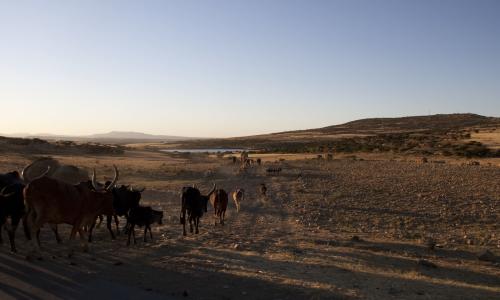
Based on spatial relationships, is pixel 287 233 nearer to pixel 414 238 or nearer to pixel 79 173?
pixel 414 238

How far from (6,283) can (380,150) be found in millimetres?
58776

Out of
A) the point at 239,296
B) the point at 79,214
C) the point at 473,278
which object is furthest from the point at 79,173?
the point at 473,278

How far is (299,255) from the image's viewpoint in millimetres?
11102

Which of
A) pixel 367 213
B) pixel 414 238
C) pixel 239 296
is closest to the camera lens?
pixel 239 296

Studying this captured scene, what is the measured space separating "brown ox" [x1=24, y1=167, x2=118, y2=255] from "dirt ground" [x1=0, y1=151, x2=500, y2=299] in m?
0.79

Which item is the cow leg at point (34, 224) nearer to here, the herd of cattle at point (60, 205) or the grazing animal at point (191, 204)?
the herd of cattle at point (60, 205)

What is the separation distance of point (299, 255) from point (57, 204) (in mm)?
5725

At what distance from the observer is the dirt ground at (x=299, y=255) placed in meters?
8.14

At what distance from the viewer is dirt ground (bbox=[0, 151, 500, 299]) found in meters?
8.14

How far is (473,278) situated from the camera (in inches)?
394

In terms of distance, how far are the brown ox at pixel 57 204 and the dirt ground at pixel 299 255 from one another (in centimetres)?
79

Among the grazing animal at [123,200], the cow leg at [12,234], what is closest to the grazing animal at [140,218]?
the grazing animal at [123,200]

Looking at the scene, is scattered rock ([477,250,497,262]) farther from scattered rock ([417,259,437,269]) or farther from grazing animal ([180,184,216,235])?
grazing animal ([180,184,216,235])

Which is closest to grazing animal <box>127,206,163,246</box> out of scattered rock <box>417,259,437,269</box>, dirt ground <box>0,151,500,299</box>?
dirt ground <box>0,151,500,299</box>
